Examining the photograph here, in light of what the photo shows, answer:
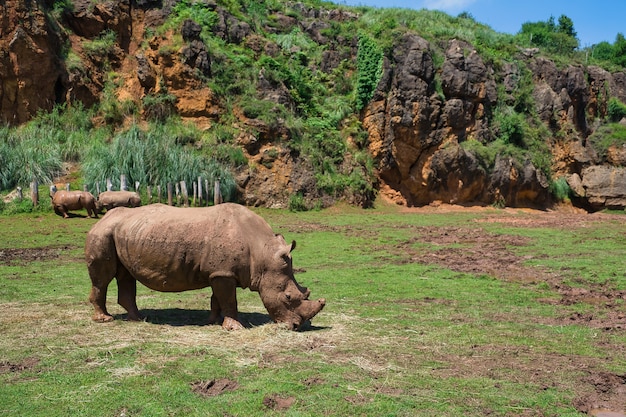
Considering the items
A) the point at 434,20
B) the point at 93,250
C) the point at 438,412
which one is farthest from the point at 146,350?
the point at 434,20

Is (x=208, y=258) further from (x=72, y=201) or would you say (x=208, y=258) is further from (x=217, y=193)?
(x=217, y=193)

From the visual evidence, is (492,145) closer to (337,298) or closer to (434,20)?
(434,20)

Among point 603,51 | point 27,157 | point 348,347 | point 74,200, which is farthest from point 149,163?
point 603,51

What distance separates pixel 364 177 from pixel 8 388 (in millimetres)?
27492

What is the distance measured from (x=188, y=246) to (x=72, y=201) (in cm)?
1557

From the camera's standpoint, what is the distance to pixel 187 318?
8391 mm

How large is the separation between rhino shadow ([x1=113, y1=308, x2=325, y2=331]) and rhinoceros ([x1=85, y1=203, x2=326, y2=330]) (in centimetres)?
33

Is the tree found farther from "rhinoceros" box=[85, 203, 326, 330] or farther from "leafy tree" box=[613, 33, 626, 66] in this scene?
"rhinoceros" box=[85, 203, 326, 330]

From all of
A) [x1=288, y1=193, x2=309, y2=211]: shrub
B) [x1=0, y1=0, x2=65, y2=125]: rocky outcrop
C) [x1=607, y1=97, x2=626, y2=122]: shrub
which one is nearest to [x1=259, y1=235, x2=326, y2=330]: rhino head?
[x1=288, y1=193, x2=309, y2=211]: shrub

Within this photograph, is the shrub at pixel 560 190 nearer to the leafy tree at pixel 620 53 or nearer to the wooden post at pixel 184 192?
the leafy tree at pixel 620 53

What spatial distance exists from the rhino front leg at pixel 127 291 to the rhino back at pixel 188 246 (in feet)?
1.20

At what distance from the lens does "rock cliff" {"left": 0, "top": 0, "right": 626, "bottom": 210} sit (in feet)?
92.7

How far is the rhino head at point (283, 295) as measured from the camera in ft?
25.0

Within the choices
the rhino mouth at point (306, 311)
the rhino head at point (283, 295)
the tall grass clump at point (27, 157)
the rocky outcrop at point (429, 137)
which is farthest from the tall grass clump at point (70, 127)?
the rhino mouth at point (306, 311)
